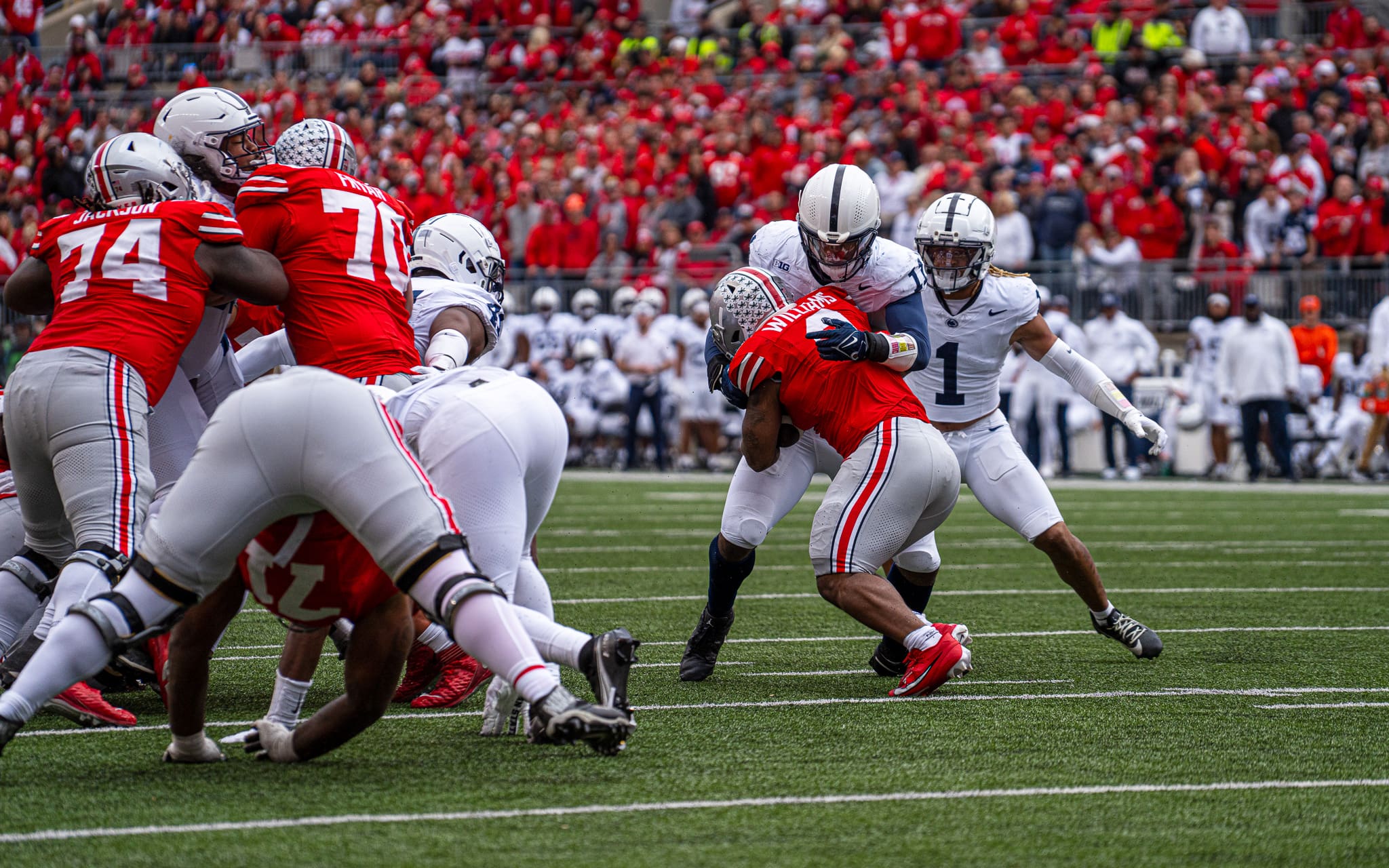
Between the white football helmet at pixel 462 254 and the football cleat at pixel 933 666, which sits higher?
the white football helmet at pixel 462 254

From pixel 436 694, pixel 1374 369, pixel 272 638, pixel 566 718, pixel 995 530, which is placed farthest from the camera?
pixel 1374 369

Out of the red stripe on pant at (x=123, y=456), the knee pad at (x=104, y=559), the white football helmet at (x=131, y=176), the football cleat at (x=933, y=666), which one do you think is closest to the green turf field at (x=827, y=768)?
the football cleat at (x=933, y=666)

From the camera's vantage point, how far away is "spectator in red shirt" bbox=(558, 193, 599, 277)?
65.8 ft

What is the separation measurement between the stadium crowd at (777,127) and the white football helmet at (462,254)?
12.4 meters

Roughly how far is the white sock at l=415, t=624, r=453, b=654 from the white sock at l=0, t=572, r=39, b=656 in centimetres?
116

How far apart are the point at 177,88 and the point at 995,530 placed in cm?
1793

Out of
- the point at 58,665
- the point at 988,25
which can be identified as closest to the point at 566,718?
the point at 58,665

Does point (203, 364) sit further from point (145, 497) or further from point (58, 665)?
point (58, 665)

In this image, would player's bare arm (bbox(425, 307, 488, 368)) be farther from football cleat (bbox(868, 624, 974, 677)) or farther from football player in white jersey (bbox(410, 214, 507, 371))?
football cleat (bbox(868, 624, 974, 677))

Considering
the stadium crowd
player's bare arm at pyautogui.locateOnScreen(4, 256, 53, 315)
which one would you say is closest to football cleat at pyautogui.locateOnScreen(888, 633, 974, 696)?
player's bare arm at pyautogui.locateOnScreen(4, 256, 53, 315)

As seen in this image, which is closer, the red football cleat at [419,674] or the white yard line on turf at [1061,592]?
the red football cleat at [419,674]

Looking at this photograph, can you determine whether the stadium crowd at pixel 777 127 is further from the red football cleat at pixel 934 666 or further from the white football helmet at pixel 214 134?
the red football cleat at pixel 934 666

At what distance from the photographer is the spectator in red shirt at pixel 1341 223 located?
16781 millimetres

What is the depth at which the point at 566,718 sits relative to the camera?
3.65 m
